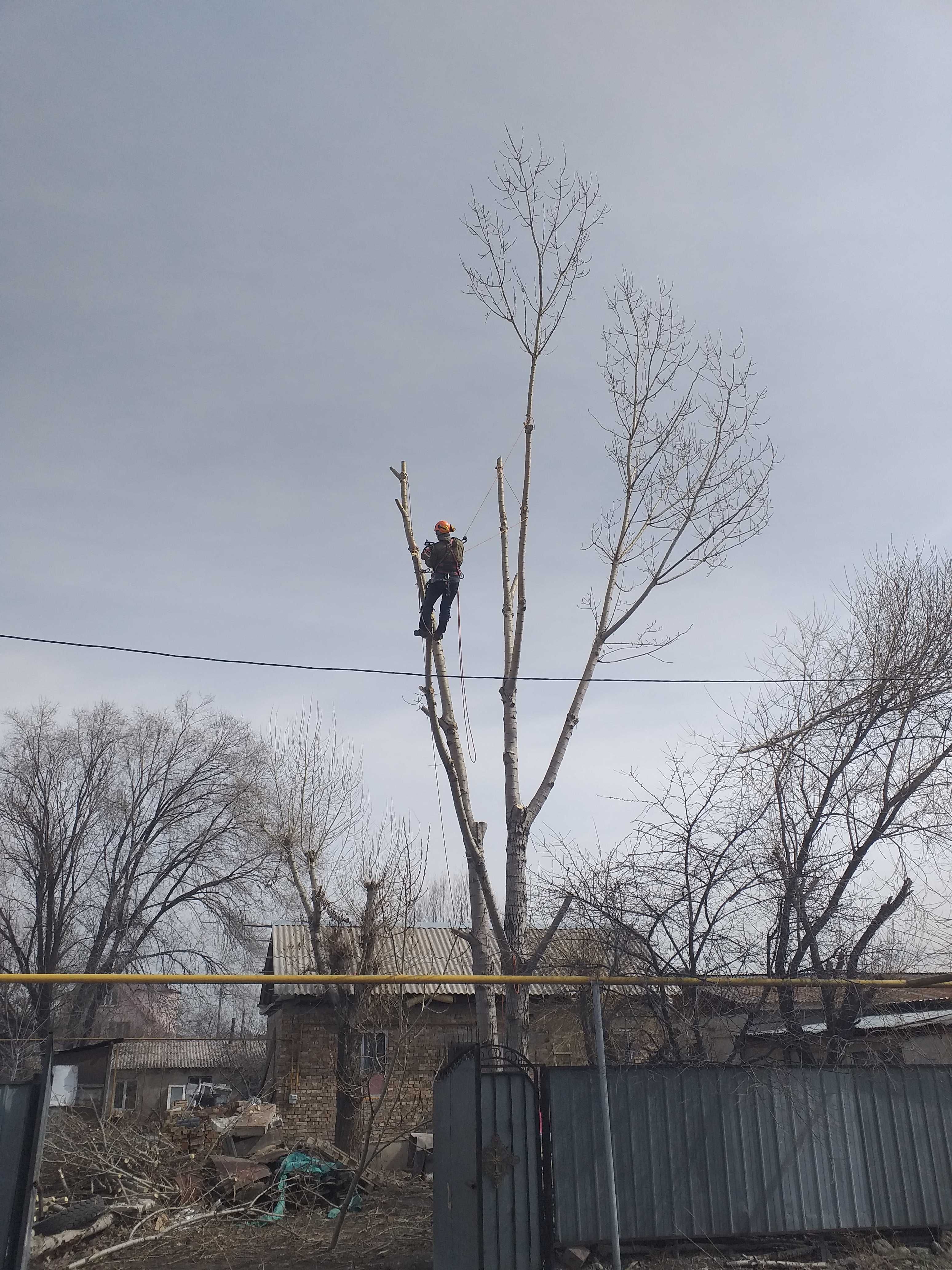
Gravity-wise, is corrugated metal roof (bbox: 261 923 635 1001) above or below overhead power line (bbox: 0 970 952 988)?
above

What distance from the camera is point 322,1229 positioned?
34.6 ft

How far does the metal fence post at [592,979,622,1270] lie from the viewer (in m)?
6.19

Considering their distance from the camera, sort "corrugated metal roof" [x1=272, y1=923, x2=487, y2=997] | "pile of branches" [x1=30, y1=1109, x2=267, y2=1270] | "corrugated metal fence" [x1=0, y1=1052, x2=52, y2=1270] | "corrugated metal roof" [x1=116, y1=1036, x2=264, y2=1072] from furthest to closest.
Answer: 1. "corrugated metal roof" [x1=116, y1=1036, x2=264, y2=1072]
2. "corrugated metal roof" [x1=272, y1=923, x2=487, y2=997]
3. "pile of branches" [x1=30, y1=1109, x2=267, y2=1270]
4. "corrugated metal fence" [x1=0, y1=1052, x2=52, y2=1270]

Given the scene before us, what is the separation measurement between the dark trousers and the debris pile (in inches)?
249

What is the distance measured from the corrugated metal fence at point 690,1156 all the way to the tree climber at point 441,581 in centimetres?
441

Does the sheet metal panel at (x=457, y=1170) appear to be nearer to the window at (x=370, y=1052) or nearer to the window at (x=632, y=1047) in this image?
the window at (x=632, y=1047)

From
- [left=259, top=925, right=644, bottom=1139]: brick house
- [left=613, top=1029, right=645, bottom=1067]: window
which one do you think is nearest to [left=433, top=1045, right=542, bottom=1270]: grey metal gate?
[left=613, top=1029, right=645, bottom=1067]: window

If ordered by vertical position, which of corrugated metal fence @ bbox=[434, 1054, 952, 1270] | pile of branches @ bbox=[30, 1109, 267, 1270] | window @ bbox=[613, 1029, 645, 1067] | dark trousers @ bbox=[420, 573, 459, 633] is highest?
dark trousers @ bbox=[420, 573, 459, 633]

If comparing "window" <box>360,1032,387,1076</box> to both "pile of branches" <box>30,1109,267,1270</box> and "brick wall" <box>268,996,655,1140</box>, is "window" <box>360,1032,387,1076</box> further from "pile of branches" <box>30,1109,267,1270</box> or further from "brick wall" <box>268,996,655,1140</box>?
"pile of branches" <box>30,1109,267,1270</box>

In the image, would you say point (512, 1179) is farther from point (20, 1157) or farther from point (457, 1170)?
point (20, 1157)

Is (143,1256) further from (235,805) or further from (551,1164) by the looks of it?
(235,805)

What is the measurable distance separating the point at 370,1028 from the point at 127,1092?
24.7 meters

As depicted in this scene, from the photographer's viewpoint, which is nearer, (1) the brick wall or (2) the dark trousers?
(2) the dark trousers

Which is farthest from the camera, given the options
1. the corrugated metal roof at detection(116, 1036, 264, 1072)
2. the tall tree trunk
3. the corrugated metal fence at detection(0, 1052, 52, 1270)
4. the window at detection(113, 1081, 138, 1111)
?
the window at detection(113, 1081, 138, 1111)
